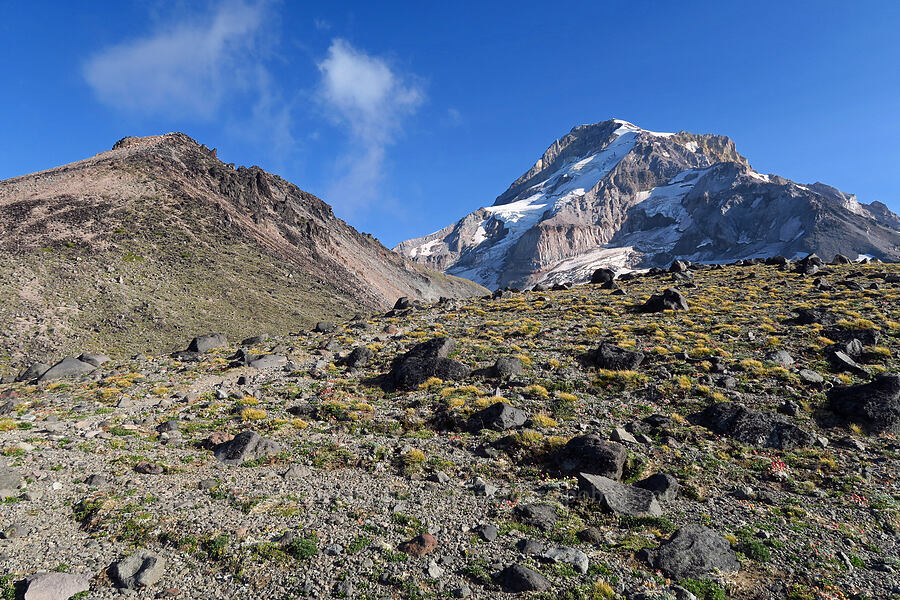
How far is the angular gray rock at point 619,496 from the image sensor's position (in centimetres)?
1257

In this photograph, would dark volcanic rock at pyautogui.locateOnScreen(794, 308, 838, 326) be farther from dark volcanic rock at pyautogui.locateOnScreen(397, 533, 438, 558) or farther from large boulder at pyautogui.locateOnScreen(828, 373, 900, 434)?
dark volcanic rock at pyautogui.locateOnScreen(397, 533, 438, 558)

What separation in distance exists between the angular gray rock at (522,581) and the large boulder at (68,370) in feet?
113

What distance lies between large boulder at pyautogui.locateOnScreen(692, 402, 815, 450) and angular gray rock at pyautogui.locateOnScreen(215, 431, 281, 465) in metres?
18.5

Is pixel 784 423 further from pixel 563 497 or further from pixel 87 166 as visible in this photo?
pixel 87 166

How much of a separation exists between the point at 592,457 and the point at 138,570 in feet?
44.8

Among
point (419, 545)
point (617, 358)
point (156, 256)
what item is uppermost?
point (156, 256)

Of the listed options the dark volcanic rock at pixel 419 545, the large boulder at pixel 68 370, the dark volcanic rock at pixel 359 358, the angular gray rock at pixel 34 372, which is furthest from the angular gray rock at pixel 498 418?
the angular gray rock at pixel 34 372

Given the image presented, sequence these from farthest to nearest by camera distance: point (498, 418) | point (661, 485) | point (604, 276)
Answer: point (604, 276), point (498, 418), point (661, 485)

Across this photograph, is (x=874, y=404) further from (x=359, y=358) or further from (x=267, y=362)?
(x=267, y=362)

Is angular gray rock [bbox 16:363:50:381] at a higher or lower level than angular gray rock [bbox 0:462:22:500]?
higher

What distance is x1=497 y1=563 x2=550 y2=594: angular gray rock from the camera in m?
9.45

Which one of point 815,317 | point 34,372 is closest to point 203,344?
point 34,372

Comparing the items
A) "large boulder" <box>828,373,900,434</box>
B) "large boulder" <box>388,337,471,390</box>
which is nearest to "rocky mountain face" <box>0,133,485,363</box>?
"large boulder" <box>388,337,471,390</box>

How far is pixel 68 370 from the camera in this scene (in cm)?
3011
